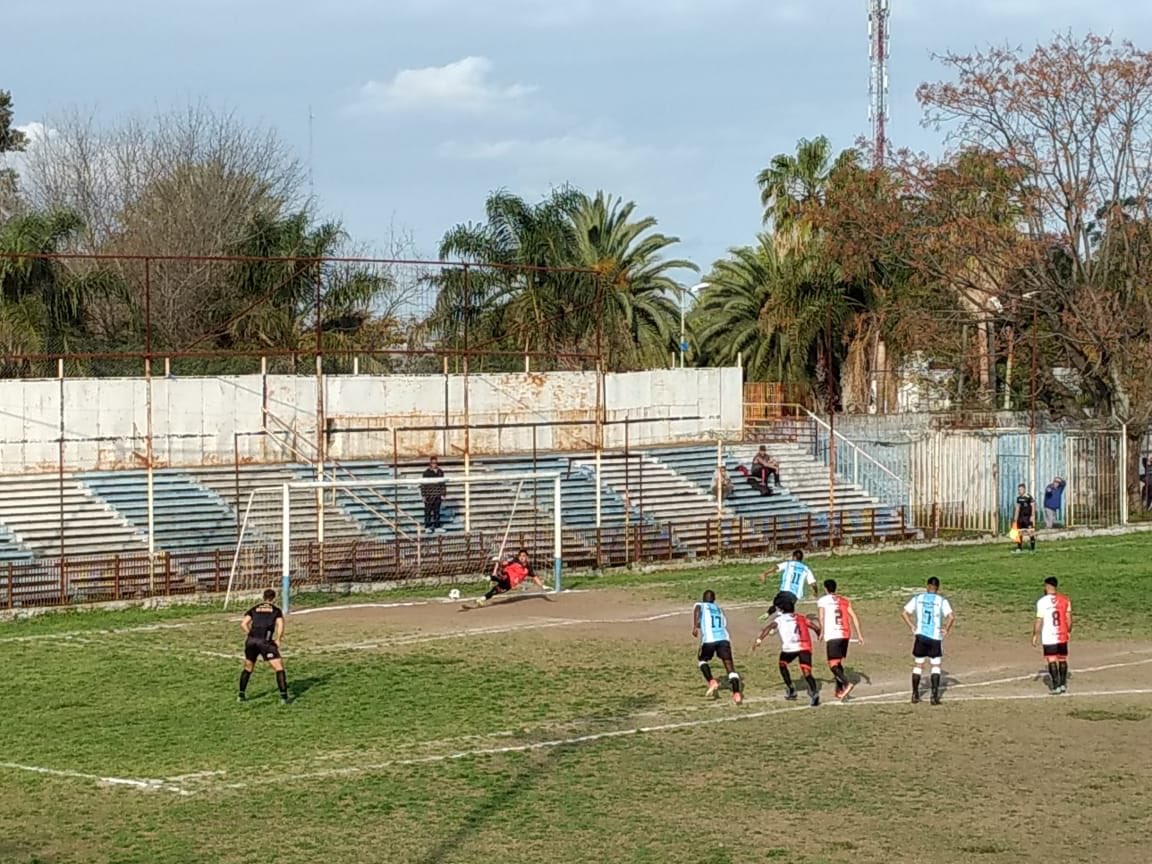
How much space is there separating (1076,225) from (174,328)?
28.9m

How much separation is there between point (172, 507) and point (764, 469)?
17004 millimetres

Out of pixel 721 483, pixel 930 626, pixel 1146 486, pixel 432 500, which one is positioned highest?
pixel 721 483

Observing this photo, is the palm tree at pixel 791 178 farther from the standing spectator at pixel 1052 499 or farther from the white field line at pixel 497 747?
the white field line at pixel 497 747

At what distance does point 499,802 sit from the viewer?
17922 mm

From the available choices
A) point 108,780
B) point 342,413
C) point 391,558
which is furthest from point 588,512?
point 108,780

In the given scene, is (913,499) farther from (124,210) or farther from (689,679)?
(124,210)

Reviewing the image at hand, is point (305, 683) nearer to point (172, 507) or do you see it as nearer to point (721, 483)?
point (172, 507)

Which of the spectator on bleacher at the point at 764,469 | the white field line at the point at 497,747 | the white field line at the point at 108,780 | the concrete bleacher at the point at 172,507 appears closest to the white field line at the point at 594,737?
the white field line at the point at 497,747

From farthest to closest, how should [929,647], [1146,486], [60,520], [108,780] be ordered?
[1146,486] → [60,520] → [929,647] → [108,780]

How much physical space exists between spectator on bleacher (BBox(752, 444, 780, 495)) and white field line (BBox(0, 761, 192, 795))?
103 feet

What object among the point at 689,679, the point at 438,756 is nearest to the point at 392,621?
the point at 689,679

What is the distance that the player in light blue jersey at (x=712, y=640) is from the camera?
77.9 ft

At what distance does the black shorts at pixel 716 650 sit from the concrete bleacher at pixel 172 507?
17228 mm

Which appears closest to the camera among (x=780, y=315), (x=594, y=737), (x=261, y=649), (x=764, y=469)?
(x=594, y=737)
